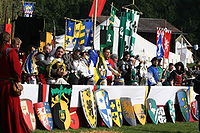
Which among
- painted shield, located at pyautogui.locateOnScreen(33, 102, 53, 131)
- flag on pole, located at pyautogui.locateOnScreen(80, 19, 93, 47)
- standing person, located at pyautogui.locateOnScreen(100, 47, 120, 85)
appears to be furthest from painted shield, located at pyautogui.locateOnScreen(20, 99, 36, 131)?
flag on pole, located at pyautogui.locateOnScreen(80, 19, 93, 47)

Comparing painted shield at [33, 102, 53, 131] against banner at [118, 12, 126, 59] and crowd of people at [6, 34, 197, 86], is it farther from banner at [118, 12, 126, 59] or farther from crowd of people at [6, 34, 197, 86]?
banner at [118, 12, 126, 59]

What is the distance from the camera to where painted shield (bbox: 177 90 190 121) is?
50.9 ft

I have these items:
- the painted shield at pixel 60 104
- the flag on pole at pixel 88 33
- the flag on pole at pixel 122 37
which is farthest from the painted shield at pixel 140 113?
the flag on pole at pixel 88 33

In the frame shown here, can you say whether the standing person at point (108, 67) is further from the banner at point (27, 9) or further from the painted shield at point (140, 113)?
the banner at point (27, 9)

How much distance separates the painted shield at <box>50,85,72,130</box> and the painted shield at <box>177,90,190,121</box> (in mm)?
5074

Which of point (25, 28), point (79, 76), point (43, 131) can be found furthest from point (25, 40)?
point (43, 131)

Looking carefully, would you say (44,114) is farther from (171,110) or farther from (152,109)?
(171,110)

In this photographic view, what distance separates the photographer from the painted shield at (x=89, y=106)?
1185 cm

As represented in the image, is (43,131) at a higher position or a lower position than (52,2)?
lower

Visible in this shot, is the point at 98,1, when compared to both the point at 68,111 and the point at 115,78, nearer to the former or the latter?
the point at 115,78

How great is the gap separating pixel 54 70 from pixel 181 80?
671 centimetres

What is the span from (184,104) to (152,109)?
1.83 metres

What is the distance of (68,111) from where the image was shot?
11.5m

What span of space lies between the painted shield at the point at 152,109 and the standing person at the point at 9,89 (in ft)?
22.4
